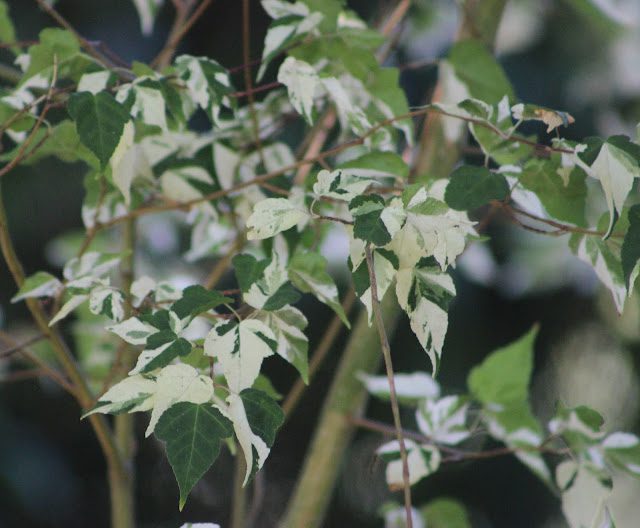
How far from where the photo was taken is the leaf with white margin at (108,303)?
46 cm

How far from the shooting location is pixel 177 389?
40 centimetres

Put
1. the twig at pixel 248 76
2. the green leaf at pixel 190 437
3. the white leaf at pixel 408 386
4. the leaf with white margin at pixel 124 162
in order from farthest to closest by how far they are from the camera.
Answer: the white leaf at pixel 408 386
the twig at pixel 248 76
the leaf with white margin at pixel 124 162
the green leaf at pixel 190 437

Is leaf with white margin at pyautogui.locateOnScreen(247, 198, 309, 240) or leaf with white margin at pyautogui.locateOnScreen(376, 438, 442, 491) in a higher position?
leaf with white margin at pyautogui.locateOnScreen(247, 198, 309, 240)

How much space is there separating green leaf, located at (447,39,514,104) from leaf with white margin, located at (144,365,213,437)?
378 millimetres

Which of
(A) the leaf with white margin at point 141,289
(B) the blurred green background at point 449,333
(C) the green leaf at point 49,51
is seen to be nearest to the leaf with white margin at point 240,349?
(A) the leaf with white margin at point 141,289

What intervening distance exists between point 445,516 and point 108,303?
0.44 m

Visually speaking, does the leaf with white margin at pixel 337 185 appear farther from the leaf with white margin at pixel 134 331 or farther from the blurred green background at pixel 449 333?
the blurred green background at pixel 449 333

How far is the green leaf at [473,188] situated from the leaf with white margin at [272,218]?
75mm

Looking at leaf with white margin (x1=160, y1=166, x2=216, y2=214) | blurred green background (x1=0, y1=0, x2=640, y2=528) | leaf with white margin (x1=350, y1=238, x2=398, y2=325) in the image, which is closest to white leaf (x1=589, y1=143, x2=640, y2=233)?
leaf with white margin (x1=350, y1=238, x2=398, y2=325)

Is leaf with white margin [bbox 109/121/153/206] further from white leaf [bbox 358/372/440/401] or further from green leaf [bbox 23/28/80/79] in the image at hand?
white leaf [bbox 358/372/440/401]

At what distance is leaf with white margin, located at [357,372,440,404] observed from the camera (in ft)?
2.35

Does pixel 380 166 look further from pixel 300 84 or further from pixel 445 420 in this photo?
pixel 445 420

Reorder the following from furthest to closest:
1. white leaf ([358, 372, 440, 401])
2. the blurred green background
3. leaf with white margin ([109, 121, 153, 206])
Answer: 1. the blurred green background
2. white leaf ([358, 372, 440, 401])
3. leaf with white margin ([109, 121, 153, 206])

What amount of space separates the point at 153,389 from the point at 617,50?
1585 mm
